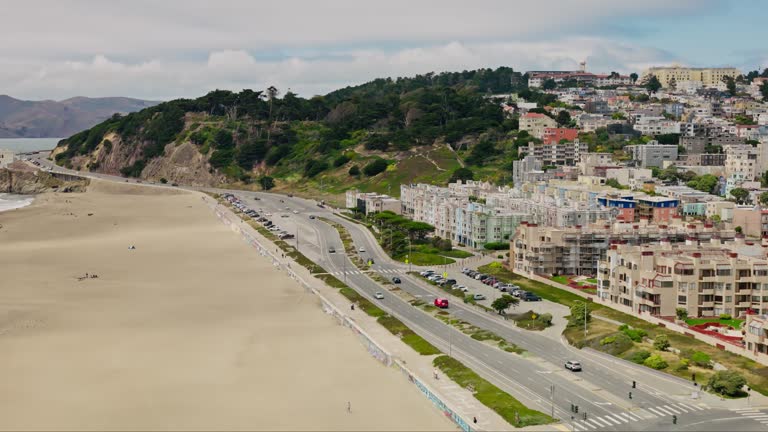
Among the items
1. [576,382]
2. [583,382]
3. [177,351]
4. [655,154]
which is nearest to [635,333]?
[583,382]

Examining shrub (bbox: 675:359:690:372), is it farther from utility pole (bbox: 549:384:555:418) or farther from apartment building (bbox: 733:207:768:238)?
apartment building (bbox: 733:207:768:238)

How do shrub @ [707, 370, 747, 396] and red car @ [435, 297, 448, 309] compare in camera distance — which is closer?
shrub @ [707, 370, 747, 396]

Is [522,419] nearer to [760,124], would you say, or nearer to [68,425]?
[68,425]

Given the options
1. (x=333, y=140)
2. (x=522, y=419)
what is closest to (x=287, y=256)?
(x=522, y=419)

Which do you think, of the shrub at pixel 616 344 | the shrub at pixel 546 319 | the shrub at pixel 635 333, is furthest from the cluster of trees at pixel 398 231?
the shrub at pixel 616 344

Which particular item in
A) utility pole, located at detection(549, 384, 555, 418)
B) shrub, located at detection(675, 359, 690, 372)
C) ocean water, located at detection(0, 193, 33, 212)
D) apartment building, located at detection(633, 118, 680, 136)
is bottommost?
utility pole, located at detection(549, 384, 555, 418)

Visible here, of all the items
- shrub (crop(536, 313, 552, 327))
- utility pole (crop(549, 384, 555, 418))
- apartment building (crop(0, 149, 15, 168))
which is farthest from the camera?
apartment building (crop(0, 149, 15, 168))

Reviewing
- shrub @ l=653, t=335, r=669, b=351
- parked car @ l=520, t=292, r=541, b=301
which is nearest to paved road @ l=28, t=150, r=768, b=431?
shrub @ l=653, t=335, r=669, b=351
